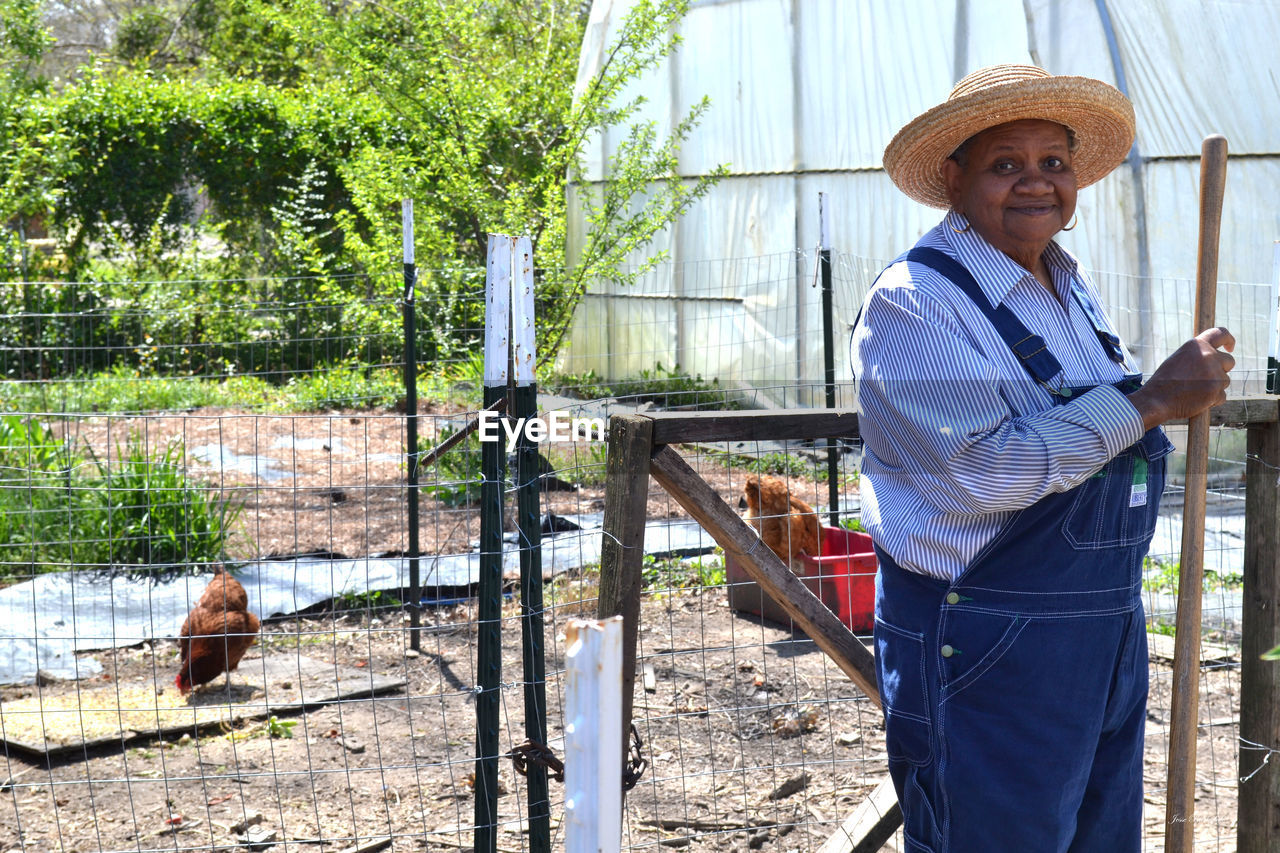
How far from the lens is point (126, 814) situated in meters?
3.67

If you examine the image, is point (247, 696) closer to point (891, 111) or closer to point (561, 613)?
point (561, 613)

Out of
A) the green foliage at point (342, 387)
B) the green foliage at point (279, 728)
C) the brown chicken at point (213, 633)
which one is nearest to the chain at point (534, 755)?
the green foliage at point (279, 728)

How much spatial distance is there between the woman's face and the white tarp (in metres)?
4.69

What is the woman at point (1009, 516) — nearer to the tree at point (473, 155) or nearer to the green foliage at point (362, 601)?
the green foliage at point (362, 601)

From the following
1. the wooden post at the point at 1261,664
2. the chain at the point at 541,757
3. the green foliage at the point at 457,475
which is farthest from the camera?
the green foliage at the point at 457,475

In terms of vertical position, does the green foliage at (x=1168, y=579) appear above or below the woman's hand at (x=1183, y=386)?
below

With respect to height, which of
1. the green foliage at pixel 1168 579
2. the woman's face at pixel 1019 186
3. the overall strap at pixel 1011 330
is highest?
the woman's face at pixel 1019 186

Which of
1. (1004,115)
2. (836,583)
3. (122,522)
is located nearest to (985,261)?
(1004,115)

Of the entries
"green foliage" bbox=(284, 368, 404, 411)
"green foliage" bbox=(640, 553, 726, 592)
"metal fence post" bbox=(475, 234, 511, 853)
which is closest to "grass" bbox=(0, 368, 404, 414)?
"green foliage" bbox=(284, 368, 404, 411)

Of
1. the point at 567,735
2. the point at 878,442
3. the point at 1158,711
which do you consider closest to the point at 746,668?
the point at 1158,711

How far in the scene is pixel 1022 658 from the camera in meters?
1.94

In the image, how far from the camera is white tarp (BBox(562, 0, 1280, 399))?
7.91 metres

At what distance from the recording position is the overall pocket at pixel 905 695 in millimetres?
2021

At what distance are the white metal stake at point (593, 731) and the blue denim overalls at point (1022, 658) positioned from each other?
94 cm
